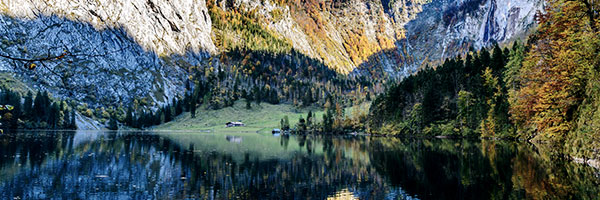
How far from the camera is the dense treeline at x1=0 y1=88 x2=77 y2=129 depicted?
488ft

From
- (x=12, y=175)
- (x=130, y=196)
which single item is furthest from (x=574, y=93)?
(x=12, y=175)

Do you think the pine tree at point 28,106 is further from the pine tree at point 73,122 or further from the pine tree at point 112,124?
the pine tree at point 112,124

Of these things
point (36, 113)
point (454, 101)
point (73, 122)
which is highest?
point (454, 101)

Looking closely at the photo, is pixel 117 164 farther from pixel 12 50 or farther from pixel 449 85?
pixel 12 50

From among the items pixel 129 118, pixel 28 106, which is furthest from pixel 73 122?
pixel 129 118

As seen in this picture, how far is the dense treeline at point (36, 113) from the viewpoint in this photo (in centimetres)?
14862

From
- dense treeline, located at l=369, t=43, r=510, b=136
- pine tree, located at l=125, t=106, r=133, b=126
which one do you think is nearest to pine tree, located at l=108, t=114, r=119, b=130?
pine tree, located at l=125, t=106, r=133, b=126

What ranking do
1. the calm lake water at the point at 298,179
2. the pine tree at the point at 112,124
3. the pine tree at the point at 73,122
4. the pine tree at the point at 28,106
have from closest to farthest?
the calm lake water at the point at 298,179 < the pine tree at the point at 28,106 < the pine tree at the point at 73,122 < the pine tree at the point at 112,124

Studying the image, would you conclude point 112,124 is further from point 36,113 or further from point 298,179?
point 298,179

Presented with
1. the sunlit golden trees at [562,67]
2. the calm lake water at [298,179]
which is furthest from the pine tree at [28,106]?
the sunlit golden trees at [562,67]

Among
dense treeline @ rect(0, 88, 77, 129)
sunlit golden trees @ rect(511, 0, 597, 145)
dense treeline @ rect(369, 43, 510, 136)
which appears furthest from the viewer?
dense treeline @ rect(0, 88, 77, 129)

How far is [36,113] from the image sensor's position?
15725 centimetres

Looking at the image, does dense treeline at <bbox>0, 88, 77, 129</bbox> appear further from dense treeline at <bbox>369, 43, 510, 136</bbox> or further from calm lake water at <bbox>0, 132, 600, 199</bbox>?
calm lake water at <bbox>0, 132, 600, 199</bbox>

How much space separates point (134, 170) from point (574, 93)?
127 ft
